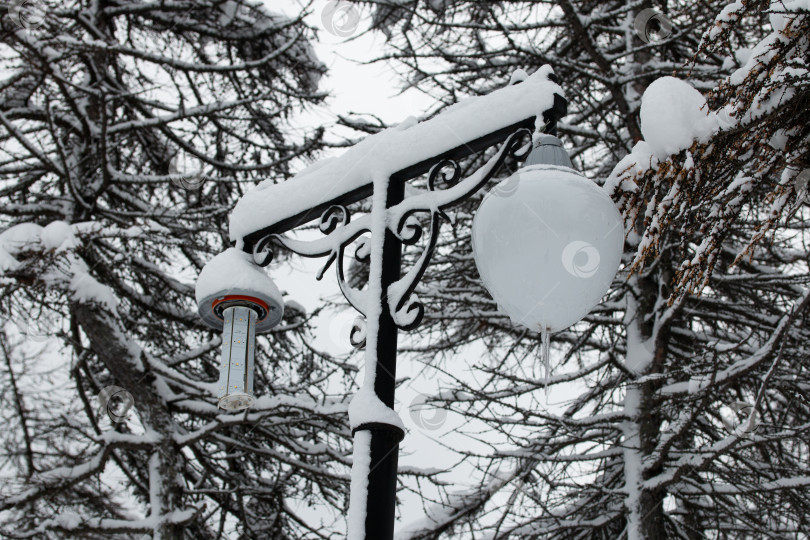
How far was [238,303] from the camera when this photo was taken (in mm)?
3082

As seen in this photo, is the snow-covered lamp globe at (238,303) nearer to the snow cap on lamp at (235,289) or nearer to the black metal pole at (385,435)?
the snow cap on lamp at (235,289)

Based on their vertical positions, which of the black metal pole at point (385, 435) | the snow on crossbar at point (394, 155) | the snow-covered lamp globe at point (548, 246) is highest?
the snow on crossbar at point (394, 155)

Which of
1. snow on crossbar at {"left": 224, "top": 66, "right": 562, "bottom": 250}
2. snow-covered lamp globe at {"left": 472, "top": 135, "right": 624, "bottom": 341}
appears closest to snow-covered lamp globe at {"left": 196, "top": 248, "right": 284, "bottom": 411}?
snow on crossbar at {"left": 224, "top": 66, "right": 562, "bottom": 250}

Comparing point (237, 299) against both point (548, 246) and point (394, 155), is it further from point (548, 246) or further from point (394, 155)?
point (548, 246)

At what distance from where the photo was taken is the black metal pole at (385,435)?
235 cm

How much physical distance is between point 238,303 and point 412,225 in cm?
81

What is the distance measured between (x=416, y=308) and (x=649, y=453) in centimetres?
434

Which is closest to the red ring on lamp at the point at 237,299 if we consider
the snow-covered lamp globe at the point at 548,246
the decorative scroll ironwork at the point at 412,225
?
the decorative scroll ironwork at the point at 412,225

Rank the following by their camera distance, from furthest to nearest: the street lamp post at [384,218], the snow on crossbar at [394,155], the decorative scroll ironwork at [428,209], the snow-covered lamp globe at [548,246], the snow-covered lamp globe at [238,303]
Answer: the snow-covered lamp globe at [238,303] < the snow on crossbar at [394,155] < the decorative scroll ironwork at [428,209] < the street lamp post at [384,218] < the snow-covered lamp globe at [548,246]

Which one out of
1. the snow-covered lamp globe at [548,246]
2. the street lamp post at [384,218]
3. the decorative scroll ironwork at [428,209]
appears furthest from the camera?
the decorative scroll ironwork at [428,209]

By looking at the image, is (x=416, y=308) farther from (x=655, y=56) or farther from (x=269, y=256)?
(x=655, y=56)

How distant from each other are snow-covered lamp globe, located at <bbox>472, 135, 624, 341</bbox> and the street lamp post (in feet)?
0.05

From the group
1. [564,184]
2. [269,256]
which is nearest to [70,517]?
[269,256]

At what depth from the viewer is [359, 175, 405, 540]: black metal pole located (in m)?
2.35
